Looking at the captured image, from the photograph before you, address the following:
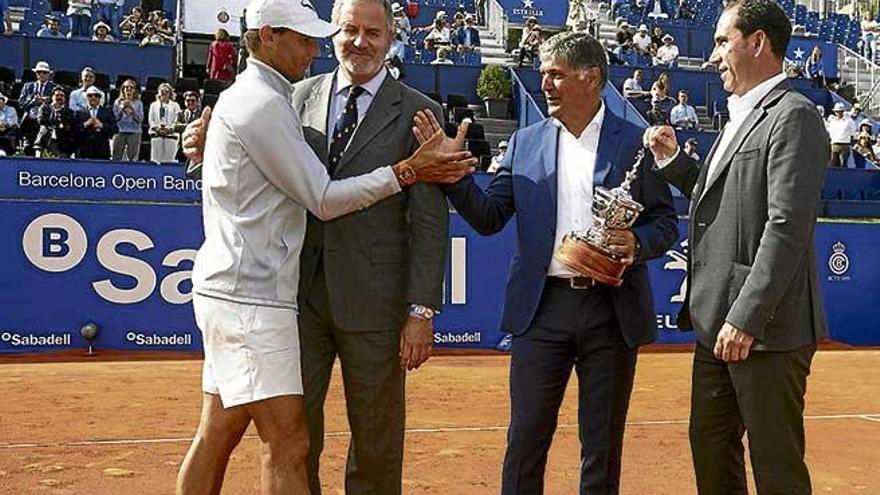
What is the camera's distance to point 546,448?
4328 mm

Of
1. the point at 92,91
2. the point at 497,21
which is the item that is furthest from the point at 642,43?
the point at 92,91

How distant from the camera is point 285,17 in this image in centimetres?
353

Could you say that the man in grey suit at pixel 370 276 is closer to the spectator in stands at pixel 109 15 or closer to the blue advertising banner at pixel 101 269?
the blue advertising banner at pixel 101 269

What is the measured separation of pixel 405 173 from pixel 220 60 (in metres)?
14.6

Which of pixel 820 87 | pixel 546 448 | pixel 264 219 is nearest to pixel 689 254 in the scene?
pixel 546 448

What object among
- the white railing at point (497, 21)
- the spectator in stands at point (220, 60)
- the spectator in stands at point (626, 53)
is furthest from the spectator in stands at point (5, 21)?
the spectator in stands at point (626, 53)

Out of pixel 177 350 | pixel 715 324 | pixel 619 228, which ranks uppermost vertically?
pixel 619 228

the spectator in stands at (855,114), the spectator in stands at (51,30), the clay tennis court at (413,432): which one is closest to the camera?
the clay tennis court at (413,432)

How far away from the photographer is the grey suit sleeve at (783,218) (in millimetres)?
3588

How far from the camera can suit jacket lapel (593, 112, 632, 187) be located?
4.31 metres

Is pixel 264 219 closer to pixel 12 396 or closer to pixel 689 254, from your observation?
pixel 689 254

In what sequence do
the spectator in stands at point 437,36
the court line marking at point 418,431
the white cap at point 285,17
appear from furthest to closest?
the spectator in stands at point 437,36, the court line marking at point 418,431, the white cap at point 285,17

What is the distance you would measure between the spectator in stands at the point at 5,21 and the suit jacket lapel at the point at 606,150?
1529cm

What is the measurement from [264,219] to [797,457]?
201 centimetres
